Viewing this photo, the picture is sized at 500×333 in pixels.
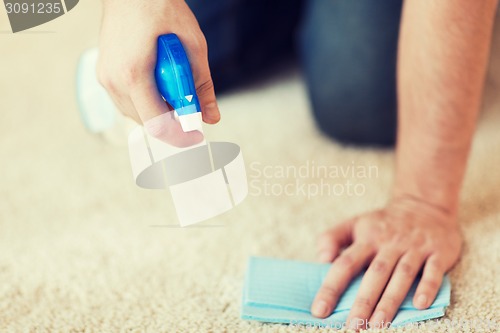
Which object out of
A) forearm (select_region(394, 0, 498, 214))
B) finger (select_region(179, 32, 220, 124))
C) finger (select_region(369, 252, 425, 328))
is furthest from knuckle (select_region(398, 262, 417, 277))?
finger (select_region(179, 32, 220, 124))

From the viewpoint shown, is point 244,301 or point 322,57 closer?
point 244,301

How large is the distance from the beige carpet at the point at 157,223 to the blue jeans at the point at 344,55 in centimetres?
4

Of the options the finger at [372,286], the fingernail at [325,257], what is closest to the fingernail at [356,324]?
the finger at [372,286]

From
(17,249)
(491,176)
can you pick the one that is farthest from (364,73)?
(17,249)

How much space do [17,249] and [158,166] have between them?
0.24 m

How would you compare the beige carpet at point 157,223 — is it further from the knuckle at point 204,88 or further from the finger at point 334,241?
the knuckle at point 204,88

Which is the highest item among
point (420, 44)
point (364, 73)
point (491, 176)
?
point (420, 44)

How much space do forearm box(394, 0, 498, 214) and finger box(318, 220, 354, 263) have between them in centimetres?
8

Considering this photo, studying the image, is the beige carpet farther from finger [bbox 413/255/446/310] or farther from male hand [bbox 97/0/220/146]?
male hand [bbox 97/0/220/146]

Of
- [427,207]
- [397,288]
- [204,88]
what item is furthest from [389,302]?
[204,88]

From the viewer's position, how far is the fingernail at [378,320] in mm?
554

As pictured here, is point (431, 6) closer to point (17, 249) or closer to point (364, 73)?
point (364, 73)

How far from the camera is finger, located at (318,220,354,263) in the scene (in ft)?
2.17

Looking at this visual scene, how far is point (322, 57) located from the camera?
3.19 feet
